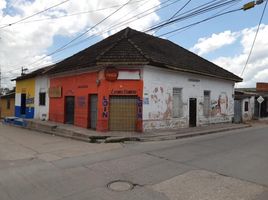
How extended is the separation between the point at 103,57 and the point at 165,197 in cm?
1130

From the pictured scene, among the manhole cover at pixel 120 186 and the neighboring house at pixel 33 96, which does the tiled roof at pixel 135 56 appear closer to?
the neighboring house at pixel 33 96

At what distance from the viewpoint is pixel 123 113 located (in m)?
16.3

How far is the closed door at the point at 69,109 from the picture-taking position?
787 inches

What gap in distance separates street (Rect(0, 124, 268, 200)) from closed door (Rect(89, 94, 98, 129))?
5.28m

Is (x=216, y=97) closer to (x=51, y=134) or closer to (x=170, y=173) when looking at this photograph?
(x=51, y=134)

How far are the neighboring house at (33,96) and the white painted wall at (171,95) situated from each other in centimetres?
1049

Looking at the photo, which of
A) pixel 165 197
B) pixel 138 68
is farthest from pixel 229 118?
pixel 165 197

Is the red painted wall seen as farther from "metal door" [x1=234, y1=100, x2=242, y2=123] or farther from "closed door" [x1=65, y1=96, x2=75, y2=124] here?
"metal door" [x1=234, y1=100, x2=242, y2=123]

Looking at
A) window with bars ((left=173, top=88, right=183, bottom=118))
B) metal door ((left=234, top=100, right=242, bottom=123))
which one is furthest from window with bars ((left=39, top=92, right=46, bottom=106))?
metal door ((left=234, top=100, right=242, bottom=123))

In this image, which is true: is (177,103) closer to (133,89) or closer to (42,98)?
(133,89)

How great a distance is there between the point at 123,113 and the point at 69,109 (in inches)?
224

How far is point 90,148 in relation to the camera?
475 inches

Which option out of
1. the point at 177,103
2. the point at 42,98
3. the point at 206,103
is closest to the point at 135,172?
the point at 177,103

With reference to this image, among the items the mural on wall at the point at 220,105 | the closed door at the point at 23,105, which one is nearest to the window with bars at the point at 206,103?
the mural on wall at the point at 220,105
